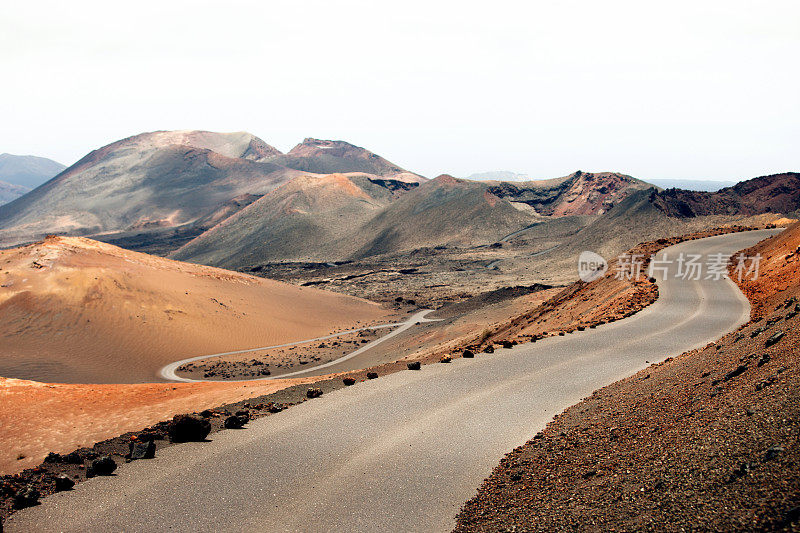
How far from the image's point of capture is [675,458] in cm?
572

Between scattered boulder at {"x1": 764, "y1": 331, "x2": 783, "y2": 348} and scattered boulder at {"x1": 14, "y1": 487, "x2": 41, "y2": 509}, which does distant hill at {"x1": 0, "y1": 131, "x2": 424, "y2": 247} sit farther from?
scattered boulder at {"x1": 764, "y1": 331, "x2": 783, "y2": 348}

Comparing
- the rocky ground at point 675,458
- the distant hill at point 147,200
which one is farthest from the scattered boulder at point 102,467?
the distant hill at point 147,200

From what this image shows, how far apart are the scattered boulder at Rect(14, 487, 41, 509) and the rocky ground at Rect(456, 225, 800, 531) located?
18.2ft

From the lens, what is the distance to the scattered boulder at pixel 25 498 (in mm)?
6793

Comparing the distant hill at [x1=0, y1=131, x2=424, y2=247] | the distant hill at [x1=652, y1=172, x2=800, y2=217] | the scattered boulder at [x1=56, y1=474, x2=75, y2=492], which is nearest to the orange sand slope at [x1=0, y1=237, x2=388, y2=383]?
the scattered boulder at [x1=56, y1=474, x2=75, y2=492]

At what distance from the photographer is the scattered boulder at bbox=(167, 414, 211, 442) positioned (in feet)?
29.5

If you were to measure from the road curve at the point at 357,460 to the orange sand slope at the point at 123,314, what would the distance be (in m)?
20.2

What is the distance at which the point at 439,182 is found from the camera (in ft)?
383

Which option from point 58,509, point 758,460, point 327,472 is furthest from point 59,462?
point 758,460

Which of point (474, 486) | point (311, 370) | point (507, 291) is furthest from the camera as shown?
point (507, 291)

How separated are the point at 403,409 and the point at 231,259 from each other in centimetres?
9777

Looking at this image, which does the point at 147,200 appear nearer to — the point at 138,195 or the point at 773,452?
the point at 138,195

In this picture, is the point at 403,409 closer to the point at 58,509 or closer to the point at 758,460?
the point at 58,509

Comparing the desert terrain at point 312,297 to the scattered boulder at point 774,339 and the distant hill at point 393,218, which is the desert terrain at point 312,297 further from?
the scattered boulder at point 774,339
